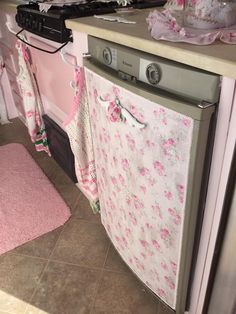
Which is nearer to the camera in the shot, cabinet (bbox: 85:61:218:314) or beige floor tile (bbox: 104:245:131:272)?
cabinet (bbox: 85:61:218:314)

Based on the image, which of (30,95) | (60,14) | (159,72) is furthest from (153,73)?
(30,95)

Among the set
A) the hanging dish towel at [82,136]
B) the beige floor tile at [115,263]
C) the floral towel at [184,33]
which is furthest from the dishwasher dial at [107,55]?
the beige floor tile at [115,263]

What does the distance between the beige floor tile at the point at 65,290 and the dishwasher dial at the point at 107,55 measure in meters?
0.96

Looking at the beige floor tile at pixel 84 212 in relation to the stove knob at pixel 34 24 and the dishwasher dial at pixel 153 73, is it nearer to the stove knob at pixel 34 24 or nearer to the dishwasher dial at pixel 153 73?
the stove knob at pixel 34 24

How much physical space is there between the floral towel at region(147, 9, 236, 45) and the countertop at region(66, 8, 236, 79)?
2 centimetres

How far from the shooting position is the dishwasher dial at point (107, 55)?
0.90 meters

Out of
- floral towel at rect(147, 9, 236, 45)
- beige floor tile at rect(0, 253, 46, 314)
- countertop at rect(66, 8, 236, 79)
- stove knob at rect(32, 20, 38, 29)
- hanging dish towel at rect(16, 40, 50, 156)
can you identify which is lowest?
beige floor tile at rect(0, 253, 46, 314)

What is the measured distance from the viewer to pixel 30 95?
188 centimetres

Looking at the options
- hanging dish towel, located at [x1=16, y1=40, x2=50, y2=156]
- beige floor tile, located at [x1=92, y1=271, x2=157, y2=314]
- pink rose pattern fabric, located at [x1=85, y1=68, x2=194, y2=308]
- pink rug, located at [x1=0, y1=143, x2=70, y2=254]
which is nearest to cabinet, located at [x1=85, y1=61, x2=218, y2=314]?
pink rose pattern fabric, located at [x1=85, y1=68, x2=194, y2=308]

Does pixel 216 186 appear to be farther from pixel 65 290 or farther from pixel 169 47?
pixel 65 290

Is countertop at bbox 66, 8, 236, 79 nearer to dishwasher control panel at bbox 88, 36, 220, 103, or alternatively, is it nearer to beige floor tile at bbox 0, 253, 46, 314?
dishwasher control panel at bbox 88, 36, 220, 103

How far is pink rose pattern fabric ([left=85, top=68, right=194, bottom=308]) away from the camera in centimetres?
77

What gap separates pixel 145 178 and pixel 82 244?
2.59 ft

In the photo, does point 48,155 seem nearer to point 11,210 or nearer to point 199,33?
point 11,210
